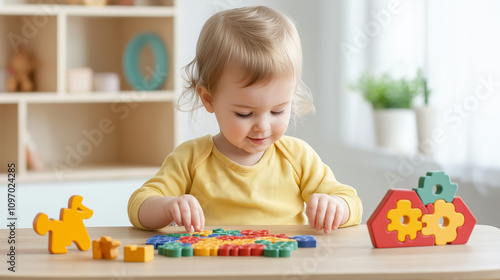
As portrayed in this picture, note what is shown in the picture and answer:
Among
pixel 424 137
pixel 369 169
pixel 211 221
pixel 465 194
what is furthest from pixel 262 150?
pixel 369 169

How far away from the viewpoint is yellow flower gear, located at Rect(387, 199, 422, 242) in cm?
103

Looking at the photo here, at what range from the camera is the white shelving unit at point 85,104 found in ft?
9.47

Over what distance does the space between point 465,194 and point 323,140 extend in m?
1.12

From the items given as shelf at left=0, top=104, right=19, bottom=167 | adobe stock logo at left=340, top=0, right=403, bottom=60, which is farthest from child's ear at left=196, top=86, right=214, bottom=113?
adobe stock logo at left=340, top=0, right=403, bottom=60

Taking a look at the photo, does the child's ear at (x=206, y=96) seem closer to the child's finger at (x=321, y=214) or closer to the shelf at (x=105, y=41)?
the child's finger at (x=321, y=214)

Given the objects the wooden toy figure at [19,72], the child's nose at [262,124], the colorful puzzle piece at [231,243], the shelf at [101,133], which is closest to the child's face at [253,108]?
the child's nose at [262,124]

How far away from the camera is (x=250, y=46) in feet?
4.04

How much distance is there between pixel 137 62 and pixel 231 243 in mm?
2351

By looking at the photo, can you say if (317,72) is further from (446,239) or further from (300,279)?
(300,279)

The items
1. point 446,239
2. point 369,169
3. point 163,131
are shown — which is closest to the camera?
point 446,239

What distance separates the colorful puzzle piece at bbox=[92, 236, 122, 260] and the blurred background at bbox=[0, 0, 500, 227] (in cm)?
146

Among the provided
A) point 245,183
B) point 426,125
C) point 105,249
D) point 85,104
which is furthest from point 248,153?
point 85,104

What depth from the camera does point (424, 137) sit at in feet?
9.51

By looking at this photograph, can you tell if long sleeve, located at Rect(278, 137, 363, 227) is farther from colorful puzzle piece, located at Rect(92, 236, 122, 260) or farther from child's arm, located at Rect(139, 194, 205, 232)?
colorful puzzle piece, located at Rect(92, 236, 122, 260)
